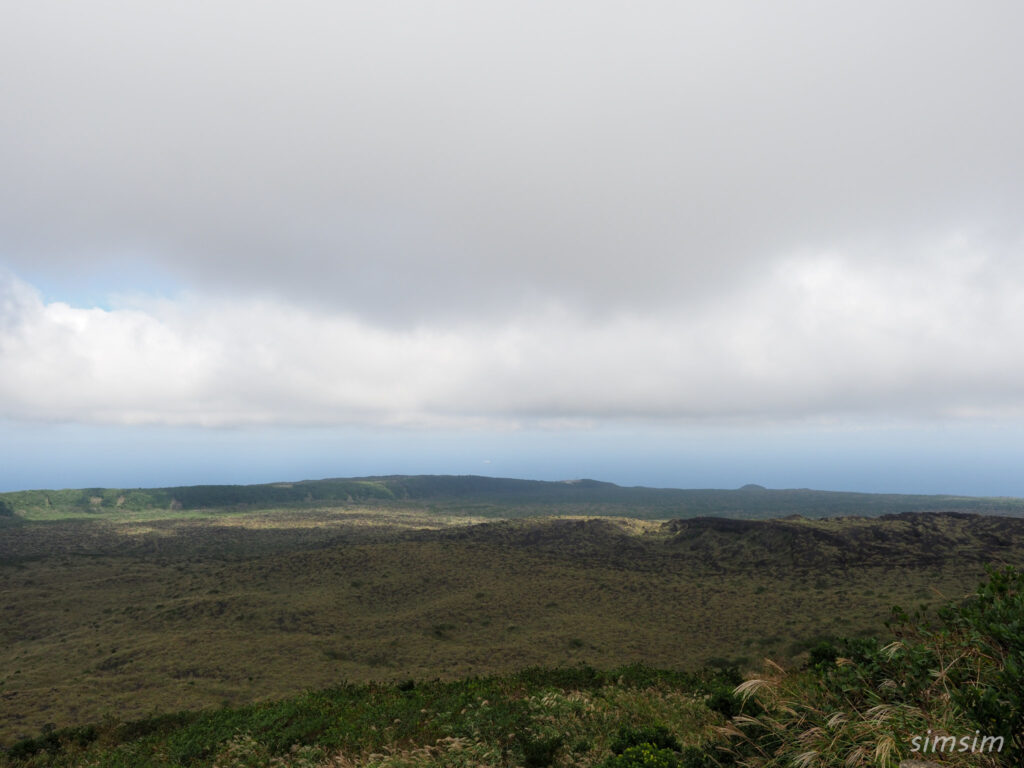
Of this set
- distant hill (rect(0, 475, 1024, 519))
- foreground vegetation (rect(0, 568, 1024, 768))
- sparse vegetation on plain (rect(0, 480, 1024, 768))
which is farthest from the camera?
distant hill (rect(0, 475, 1024, 519))

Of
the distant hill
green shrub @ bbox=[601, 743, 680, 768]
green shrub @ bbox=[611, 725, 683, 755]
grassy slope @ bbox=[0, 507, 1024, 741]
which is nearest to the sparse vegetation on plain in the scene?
green shrub @ bbox=[601, 743, 680, 768]

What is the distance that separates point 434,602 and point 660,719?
39.3 metres

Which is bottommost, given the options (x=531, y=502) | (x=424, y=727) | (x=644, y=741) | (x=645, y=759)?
(x=531, y=502)

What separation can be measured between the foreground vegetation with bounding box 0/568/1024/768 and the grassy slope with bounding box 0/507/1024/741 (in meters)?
11.8

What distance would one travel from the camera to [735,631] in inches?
1453

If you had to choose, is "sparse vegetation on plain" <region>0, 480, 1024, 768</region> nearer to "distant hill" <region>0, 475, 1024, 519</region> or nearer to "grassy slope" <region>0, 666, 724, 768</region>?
"grassy slope" <region>0, 666, 724, 768</region>

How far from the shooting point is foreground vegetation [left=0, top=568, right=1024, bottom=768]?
216 inches

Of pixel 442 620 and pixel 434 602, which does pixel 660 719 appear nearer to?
pixel 442 620

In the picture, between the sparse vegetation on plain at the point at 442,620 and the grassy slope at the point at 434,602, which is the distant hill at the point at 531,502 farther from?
the grassy slope at the point at 434,602

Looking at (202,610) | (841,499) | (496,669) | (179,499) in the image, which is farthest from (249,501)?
(841,499)

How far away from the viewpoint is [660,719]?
39.9 ft

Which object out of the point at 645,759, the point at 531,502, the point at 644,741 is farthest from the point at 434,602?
the point at 531,502

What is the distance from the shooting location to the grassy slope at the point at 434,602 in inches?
1195

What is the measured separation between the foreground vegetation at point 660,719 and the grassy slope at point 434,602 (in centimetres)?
1175
